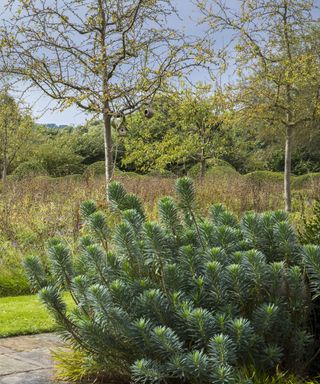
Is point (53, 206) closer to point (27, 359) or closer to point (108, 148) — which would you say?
point (108, 148)

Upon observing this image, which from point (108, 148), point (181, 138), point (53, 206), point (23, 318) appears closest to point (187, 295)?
point (23, 318)

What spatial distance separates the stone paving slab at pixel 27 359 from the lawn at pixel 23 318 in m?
0.16

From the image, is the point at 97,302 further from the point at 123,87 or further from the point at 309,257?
the point at 123,87

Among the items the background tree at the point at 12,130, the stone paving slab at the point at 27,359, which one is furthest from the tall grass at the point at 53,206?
the background tree at the point at 12,130

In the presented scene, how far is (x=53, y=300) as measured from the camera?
10.8ft

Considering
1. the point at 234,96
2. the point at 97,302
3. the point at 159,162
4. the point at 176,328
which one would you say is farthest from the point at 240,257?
the point at 159,162

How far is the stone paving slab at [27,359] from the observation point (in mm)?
3643

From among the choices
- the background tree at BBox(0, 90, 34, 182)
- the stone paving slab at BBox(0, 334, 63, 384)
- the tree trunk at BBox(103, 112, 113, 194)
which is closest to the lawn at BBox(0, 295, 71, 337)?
the stone paving slab at BBox(0, 334, 63, 384)

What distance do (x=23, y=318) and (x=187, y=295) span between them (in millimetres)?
3097

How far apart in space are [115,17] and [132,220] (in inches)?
260

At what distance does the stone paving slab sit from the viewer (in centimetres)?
364

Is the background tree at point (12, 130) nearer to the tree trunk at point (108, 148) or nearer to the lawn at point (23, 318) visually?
the tree trunk at point (108, 148)

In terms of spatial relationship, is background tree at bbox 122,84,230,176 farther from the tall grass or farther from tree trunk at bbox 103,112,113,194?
tree trunk at bbox 103,112,113,194

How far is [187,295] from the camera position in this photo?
3.13 m
